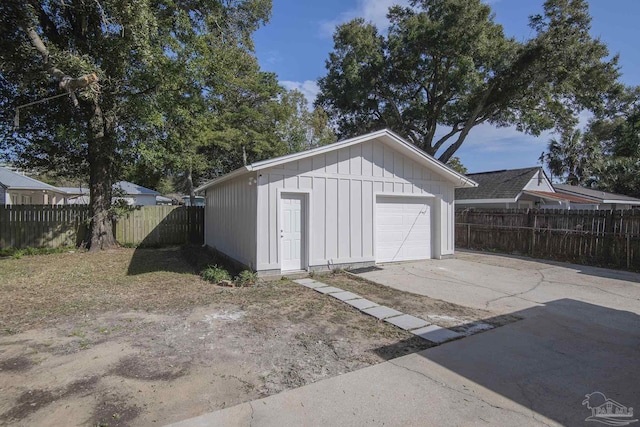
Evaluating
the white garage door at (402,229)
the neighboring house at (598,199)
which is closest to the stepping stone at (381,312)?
the white garage door at (402,229)

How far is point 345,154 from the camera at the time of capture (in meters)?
9.05

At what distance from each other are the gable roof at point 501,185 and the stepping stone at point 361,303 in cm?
1469

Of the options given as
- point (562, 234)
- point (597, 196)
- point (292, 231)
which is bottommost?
point (562, 234)

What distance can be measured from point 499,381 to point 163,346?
3735 millimetres

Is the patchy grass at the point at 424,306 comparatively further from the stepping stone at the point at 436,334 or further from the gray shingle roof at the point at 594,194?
the gray shingle roof at the point at 594,194

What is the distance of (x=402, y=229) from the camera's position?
10.6 meters

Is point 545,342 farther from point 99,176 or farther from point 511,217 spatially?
point 99,176

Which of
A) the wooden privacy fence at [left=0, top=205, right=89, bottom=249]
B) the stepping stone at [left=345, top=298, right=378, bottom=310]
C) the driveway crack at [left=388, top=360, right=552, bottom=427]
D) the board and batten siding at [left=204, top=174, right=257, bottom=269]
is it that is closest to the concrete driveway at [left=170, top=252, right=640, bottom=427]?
the driveway crack at [left=388, top=360, right=552, bottom=427]

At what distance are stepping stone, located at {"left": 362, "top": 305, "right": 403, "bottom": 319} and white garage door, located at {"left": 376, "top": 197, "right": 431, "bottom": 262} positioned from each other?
4373 mm

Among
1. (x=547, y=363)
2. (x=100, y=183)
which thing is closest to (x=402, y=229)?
(x=547, y=363)

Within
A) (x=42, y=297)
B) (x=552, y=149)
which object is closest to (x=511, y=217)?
(x=42, y=297)

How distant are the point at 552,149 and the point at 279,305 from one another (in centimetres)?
3688

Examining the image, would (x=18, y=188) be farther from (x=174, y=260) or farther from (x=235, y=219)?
(x=235, y=219)

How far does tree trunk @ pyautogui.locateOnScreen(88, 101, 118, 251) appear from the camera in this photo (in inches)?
448
